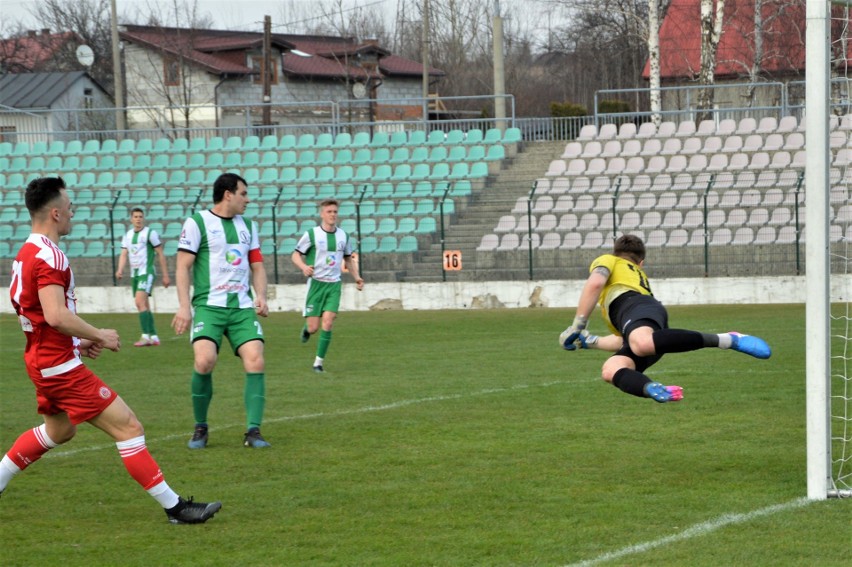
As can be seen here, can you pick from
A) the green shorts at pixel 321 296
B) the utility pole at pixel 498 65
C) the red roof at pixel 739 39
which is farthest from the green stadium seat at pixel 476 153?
the green shorts at pixel 321 296

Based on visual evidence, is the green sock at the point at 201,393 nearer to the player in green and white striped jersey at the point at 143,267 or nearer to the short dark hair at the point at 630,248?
the short dark hair at the point at 630,248

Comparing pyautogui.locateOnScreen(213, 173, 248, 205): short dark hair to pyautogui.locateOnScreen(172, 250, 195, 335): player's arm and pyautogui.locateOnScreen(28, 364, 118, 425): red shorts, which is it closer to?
pyautogui.locateOnScreen(172, 250, 195, 335): player's arm

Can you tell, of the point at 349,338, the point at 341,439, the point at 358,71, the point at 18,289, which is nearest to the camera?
the point at 18,289

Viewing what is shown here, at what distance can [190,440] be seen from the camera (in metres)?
9.27

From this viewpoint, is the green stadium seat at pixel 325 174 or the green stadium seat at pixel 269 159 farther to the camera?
the green stadium seat at pixel 269 159

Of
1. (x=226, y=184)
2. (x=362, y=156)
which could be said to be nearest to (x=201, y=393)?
(x=226, y=184)

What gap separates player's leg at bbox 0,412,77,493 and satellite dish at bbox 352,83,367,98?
5027 centimetres

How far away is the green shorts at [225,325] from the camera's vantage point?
887 cm

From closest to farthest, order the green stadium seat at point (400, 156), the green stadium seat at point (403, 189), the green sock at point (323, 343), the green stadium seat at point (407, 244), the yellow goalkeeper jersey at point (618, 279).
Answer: the yellow goalkeeper jersey at point (618, 279) < the green sock at point (323, 343) < the green stadium seat at point (407, 244) < the green stadium seat at point (403, 189) < the green stadium seat at point (400, 156)

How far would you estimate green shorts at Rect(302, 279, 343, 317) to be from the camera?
14477 millimetres

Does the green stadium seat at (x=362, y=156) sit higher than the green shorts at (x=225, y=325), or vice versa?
the green stadium seat at (x=362, y=156)

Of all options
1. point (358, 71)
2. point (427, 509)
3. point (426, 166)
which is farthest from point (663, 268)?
point (358, 71)

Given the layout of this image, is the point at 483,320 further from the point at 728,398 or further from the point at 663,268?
the point at 728,398

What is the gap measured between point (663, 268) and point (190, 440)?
15.7 meters
